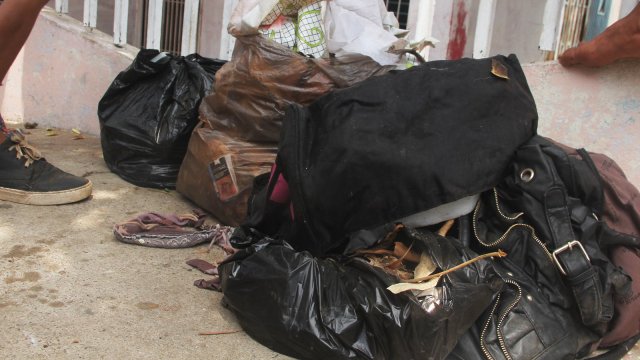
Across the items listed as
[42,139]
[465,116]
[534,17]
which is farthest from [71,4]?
[465,116]

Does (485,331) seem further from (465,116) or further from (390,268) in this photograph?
(465,116)

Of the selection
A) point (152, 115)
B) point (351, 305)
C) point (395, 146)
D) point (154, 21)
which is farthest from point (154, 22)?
point (351, 305)

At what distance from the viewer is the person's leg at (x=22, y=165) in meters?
2.57

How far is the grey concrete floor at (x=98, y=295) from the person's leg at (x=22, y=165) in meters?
0.05

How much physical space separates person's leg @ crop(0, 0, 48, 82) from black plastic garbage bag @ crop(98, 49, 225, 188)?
23.7 inches

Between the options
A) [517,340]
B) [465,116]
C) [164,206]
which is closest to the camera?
[517,340]

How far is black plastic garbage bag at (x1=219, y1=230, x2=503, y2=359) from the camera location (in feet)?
5.72

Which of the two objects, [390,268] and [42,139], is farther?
[42,139]

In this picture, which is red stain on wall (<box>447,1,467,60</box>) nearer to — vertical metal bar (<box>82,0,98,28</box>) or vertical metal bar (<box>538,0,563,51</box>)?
vertical metal bar (<box>538,0,563,51</box>)

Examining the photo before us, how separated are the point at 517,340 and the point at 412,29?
2.11 meters

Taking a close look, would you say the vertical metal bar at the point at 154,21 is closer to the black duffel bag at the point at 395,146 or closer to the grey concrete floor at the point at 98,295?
the grey concrete floor at the point at 98,295

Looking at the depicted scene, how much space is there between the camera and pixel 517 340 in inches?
72.6

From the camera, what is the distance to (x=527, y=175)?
2.05m

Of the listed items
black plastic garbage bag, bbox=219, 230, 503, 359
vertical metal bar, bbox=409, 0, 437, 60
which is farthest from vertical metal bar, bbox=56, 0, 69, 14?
black plastic garbage bag, bbox=219, 230, 503, 359
